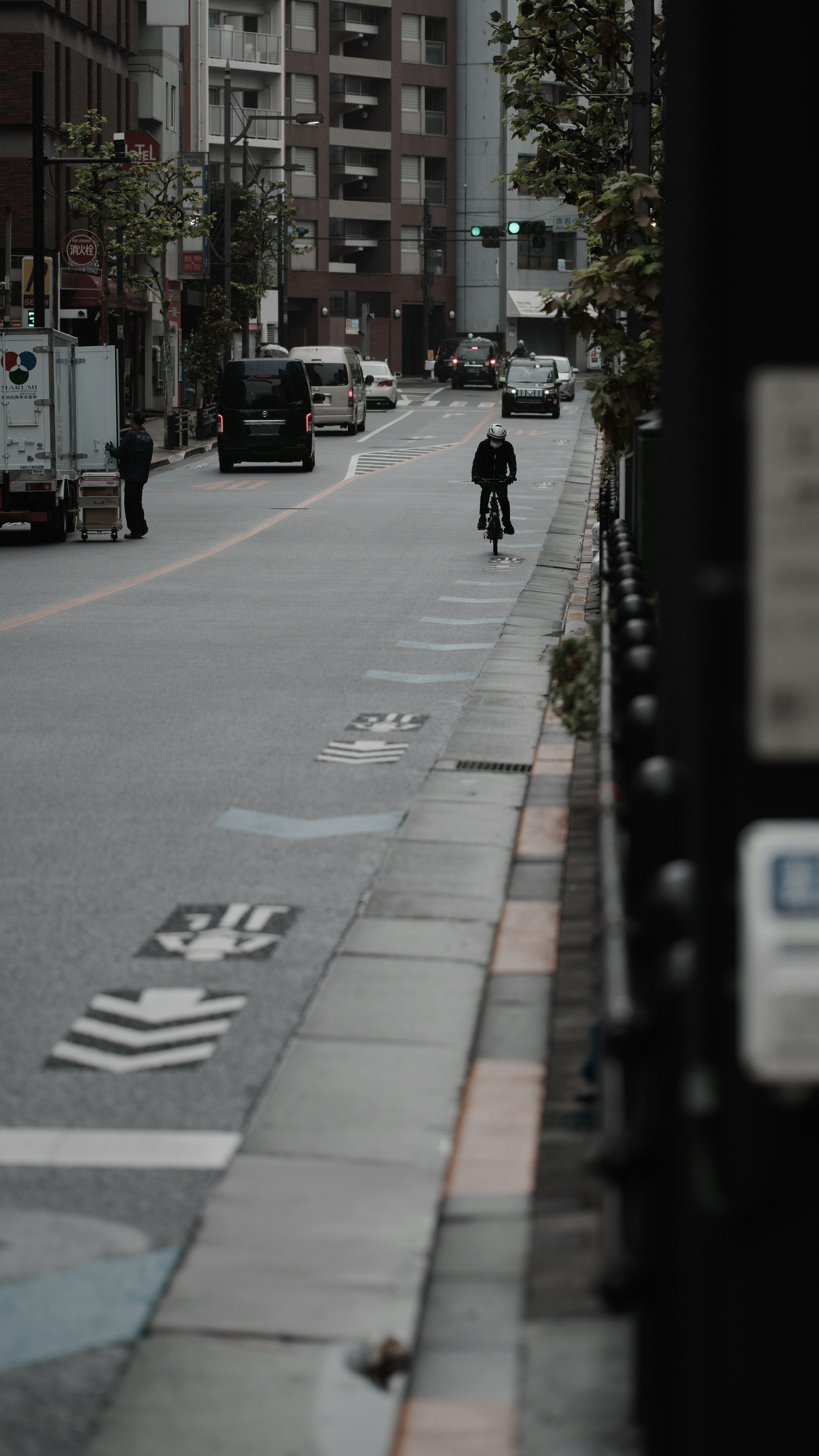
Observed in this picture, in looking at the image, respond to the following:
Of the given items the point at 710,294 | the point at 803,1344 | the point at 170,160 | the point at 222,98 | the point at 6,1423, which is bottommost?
the point at 6,1423

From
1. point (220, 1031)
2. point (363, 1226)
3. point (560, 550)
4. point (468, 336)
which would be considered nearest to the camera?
point (363, 1226)

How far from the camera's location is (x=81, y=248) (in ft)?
157

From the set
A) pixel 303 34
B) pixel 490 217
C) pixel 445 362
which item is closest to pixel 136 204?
pixel 445 362

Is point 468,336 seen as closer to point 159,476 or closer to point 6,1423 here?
point 159,476

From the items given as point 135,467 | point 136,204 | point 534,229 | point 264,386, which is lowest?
point 135,467

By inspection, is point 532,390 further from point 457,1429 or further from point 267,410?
point 457,1429

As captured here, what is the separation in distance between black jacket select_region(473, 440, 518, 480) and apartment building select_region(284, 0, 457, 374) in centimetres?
8618

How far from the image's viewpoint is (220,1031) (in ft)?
20.6

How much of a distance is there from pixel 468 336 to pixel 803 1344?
377ft

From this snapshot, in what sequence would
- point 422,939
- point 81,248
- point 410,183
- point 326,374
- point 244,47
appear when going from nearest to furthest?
point 422,939 < point 81,248 < point 326,374 < point 244,47 < point 410,183

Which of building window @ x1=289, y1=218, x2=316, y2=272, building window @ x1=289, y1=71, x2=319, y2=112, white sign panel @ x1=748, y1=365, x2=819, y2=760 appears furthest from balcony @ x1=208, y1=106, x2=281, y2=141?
white sign panel @ x1=748, y1=365, x2=819, y2=760

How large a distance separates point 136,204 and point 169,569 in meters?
34.3

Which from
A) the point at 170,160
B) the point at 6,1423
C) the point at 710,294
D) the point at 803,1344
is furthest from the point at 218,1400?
the point at 170,160

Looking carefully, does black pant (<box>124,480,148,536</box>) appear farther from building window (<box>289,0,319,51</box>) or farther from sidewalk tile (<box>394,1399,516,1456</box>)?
building window (<box>289,0,319,51</box>)
